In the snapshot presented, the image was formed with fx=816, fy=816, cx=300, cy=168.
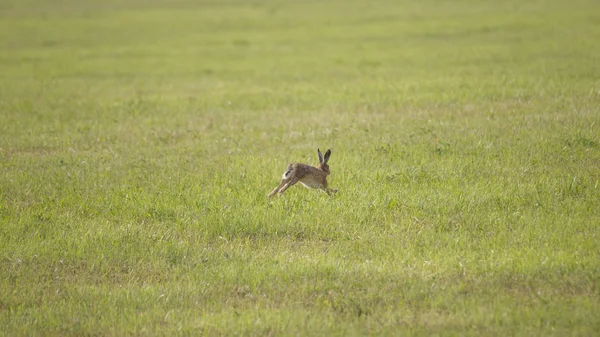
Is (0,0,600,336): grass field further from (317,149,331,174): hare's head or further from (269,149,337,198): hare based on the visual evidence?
(317,149,331,174): hare's head

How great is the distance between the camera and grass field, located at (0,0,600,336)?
22.4 ft

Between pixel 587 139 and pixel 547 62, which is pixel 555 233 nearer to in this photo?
pixel 587 139

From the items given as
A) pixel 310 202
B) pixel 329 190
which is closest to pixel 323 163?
pixel 329 190

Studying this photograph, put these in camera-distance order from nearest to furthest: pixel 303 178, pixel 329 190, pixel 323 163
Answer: pixel 303 178
pixel 329 190
pixel 323 163

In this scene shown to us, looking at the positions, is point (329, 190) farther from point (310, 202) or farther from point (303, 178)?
point (310, 202)

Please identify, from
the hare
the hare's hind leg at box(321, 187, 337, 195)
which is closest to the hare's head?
the hare

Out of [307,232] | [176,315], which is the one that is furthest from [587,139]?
[176,315]

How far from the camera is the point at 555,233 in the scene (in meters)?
8.20

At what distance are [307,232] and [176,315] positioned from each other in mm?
2456

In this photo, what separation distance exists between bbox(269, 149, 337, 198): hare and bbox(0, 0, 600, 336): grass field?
0.64 feet

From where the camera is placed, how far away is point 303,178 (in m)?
10.2

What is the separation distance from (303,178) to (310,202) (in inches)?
18.6

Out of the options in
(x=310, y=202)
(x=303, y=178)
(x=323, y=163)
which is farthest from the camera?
(x=323, y=163)

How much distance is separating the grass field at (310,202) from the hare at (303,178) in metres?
0.20
